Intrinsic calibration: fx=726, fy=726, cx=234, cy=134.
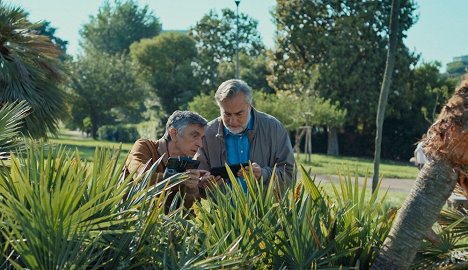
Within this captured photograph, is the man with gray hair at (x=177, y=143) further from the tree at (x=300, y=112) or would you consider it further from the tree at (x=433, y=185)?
the tree at (x=300, y=112)

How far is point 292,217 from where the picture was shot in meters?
3.12

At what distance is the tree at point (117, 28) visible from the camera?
3738 inches

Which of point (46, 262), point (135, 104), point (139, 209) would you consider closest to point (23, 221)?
point (46, 262)

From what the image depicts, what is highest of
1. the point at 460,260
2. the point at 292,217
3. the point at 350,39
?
the point at 350,39

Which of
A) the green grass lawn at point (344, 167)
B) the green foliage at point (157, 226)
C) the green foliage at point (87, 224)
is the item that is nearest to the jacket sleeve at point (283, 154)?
the green grass lawn at point (344, 167)

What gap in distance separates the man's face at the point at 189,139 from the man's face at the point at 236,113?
13.7 inches

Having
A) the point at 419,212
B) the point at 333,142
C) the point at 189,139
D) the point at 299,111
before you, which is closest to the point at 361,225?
the point at 419,212

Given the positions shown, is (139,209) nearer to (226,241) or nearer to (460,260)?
(226,241)

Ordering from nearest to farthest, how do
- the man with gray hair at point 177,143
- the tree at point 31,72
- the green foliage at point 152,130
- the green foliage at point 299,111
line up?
the man with gray hair at point 177,143 < the tree at point 31,72 < the green foliage at point 299,111 < the green foliage at point 152,130

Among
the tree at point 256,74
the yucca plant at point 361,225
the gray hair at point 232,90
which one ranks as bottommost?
the yucca plant at point 361,225

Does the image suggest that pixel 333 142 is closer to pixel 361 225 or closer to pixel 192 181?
pixel 192 181

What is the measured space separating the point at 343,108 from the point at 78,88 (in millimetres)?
25468

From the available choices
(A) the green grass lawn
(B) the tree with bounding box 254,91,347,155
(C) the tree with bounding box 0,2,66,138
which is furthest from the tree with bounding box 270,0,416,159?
(C) the tree with bounding box 0,2,66,138

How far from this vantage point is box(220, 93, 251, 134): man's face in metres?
4.70
